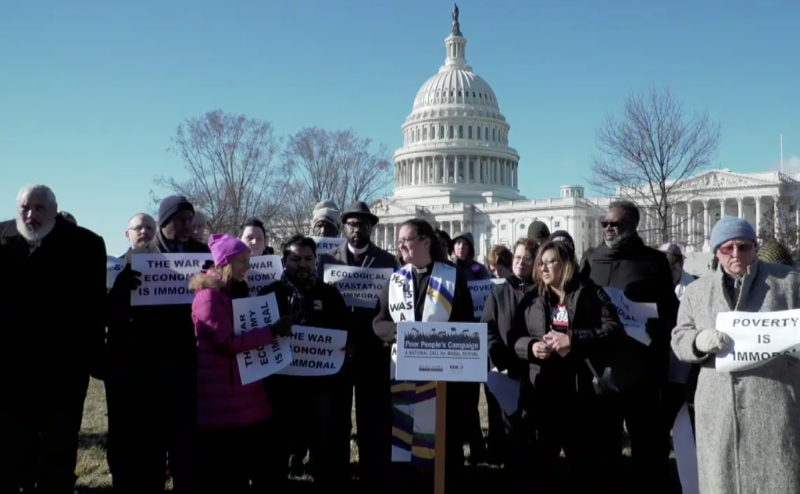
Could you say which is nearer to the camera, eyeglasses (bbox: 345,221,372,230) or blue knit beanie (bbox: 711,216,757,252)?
blue knit beanie (bbox: 711,216,757,252)

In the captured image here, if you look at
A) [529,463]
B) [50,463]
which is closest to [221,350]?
[50,463]

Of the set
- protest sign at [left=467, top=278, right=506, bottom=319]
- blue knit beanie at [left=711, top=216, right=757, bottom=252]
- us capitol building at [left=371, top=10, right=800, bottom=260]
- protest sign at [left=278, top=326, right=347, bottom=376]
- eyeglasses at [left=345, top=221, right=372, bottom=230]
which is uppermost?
us capitol building at [left=371, top=10, right=800, bottom=260]

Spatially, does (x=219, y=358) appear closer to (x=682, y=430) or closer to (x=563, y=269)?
(x=563, y=269)

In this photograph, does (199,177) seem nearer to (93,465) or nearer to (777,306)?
(93,465)

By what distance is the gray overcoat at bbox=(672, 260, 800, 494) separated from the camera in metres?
4.41

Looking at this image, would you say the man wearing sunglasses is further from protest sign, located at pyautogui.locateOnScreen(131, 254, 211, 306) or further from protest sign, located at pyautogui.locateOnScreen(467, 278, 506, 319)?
protest sign, located at pyautogui.locateOnScreen(131, 254, 211, 306)

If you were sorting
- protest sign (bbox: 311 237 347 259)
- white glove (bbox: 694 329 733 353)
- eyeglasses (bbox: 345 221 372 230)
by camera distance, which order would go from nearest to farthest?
white glove (bbox: 694 329 733 353)
eyeglasses (bbox: 345 221 372 230)
protest sign (bbox: 311 237 347 259)

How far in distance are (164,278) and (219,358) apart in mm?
848

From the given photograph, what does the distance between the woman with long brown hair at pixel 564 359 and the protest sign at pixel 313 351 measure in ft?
4.63

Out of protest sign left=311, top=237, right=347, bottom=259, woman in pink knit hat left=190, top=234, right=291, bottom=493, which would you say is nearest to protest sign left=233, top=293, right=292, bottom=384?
→ woman in pink knit hat left=190, top=234, right=291, bottom=493

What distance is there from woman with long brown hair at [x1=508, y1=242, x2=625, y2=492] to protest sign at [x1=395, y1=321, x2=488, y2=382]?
16.8 inches

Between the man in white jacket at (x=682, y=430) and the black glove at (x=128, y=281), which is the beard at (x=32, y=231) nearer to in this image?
the black glove at (x=128, y=281)

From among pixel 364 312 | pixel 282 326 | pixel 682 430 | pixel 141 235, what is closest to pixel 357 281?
pixel 364 312

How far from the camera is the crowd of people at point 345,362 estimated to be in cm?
473
